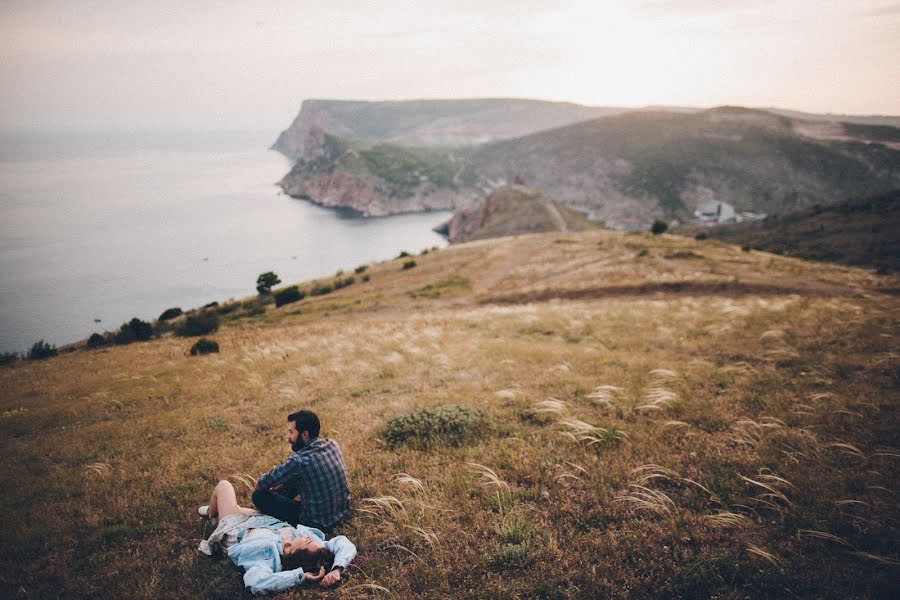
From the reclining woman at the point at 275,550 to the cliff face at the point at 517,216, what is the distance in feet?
323

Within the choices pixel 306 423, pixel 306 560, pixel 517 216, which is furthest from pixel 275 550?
pixel 517 216

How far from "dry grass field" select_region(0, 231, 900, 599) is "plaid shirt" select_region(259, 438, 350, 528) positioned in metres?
0.41

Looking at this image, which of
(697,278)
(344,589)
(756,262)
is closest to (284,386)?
(344,589)

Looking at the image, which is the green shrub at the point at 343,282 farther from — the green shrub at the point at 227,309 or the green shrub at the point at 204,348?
the green shrub at the point at 204,348

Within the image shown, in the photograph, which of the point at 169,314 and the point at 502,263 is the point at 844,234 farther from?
the point at 169,314

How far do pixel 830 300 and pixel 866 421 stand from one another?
58.9 ft

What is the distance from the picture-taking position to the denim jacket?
4844 millimetres

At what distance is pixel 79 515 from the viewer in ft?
21.9

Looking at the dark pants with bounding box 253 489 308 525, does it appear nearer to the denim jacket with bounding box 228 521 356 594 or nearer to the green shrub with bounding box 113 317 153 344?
the denim jacket with bounding box 228 521 356 594

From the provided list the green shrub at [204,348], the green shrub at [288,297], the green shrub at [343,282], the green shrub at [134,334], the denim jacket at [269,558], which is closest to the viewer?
the denim jacket at [269,558]

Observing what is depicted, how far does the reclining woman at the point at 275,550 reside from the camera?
16.0 feet

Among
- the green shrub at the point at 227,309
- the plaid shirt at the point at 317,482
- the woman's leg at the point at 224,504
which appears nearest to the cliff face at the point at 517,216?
the green shrub at the point at 227,309

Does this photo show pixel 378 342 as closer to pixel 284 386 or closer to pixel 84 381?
pixel 284 386

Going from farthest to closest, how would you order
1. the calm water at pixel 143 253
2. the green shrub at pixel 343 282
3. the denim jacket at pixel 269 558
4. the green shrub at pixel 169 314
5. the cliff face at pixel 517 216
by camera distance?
the cliff face at pixel 517 216
the calm water at pixel 143 253
the green shrub at pixel 169 314
the green shrub at pixel 343 282
the denim jacket at pixel 269 558
